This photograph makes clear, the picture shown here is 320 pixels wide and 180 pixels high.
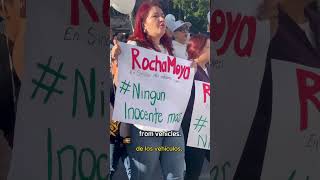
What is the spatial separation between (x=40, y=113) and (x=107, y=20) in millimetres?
380

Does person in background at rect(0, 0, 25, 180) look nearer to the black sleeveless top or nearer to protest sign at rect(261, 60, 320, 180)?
the black sleeveless top

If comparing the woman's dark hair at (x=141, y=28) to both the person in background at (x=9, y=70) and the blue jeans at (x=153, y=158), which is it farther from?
the person in background at (x=9, y=70)

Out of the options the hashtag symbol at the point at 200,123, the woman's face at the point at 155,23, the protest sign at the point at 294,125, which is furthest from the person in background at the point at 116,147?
the protest sign at the point at 294,125

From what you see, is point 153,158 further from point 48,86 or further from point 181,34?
point 48,86

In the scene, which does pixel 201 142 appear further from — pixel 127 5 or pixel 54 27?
pixel 54 27

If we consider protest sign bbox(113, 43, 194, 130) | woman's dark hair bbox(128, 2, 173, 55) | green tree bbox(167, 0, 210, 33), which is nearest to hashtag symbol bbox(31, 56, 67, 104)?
protest sign bbox(113, 43, 194, 130)

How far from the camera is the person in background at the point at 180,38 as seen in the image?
4.91 m

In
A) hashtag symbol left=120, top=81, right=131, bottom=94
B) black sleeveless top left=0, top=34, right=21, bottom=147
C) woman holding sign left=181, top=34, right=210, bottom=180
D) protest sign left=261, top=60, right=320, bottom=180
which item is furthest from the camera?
woman holding sign left=181, top=34, right=210, bottom=180

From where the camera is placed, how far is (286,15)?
95.2 inches

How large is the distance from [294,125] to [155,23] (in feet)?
8.80

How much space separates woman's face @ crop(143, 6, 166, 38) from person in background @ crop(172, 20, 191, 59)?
11 centimetres

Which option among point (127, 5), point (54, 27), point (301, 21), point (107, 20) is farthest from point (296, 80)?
point (127, 5)

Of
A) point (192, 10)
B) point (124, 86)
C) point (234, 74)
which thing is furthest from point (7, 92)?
point (192, 10)

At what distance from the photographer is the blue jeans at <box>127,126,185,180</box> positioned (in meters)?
4.84
